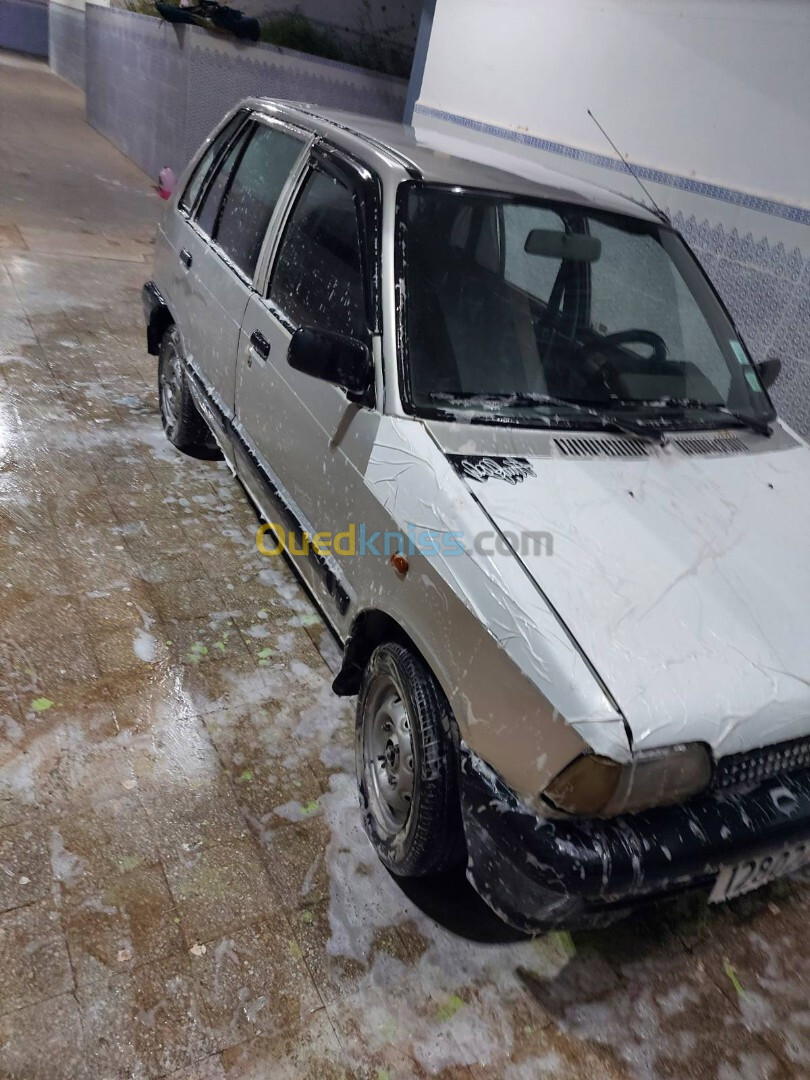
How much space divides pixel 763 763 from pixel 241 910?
1.47 meters

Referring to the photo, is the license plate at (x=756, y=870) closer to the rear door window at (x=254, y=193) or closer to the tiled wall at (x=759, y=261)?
the rear door window at (x=254, y=193)

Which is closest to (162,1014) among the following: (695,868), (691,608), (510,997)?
(510,997)

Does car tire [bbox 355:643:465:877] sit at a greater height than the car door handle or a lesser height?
lesser

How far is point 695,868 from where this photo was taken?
1.81 meters

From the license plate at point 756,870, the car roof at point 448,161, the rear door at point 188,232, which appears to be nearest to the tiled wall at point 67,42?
the rear door at point 188,232

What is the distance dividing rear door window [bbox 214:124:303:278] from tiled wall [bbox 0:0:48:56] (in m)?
28.3

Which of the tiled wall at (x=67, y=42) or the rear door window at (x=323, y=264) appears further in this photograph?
the tiled wall at (x=67, y=42)

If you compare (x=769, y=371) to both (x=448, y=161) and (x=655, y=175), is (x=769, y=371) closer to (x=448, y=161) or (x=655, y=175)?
(x=448, y=161)

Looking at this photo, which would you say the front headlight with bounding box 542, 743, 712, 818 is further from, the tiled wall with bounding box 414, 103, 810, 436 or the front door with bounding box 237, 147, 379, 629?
the tiled wall with bounding box 414, 103, 810, 436

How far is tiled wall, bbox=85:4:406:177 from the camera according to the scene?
374 inches

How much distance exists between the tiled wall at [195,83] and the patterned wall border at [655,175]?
4.62m

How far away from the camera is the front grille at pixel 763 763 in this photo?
1839mm

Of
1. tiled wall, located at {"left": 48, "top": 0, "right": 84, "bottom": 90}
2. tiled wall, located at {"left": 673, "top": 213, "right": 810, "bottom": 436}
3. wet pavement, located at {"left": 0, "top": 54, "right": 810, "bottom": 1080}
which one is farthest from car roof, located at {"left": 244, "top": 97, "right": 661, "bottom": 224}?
tiled wall, located at {"left": 48, "top": 0, "right": 84, "bottom": 90}

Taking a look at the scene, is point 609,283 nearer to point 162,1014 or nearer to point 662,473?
Answer: point 662,473
